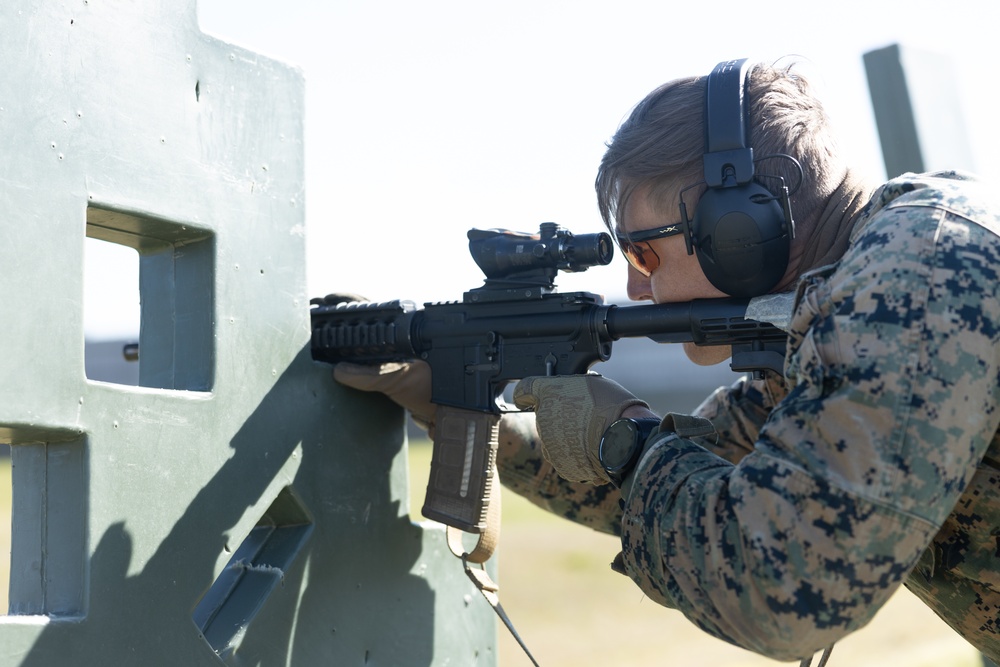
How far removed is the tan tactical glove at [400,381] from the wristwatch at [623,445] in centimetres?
87

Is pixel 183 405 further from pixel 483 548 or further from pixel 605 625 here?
pixel 605 625

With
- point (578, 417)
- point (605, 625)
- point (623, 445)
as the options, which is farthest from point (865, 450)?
point (605, 625)

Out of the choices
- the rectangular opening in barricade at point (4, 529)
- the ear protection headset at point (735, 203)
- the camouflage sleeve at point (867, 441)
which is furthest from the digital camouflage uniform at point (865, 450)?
the rectangular opening in barricade at point (4, 529)

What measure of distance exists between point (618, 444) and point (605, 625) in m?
9.42

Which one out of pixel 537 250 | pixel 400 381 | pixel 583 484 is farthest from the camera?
pixel 583 484

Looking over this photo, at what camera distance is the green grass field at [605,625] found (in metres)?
9.75

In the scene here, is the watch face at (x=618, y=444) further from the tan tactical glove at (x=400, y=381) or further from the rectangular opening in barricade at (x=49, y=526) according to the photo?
the rectangular opening in barricade at (x=49, y=526)

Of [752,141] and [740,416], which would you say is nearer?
[752,141]

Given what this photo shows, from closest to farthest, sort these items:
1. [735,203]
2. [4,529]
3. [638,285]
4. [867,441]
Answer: [867,441], [735,203], [638,285], [4,529]

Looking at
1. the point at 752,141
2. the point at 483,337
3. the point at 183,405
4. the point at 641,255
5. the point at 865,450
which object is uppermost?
the point at 752,141

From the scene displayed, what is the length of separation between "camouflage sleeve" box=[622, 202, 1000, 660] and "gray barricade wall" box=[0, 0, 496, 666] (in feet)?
4.25

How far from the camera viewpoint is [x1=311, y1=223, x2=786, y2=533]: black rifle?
9.53 feet

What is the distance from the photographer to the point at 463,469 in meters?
3.05

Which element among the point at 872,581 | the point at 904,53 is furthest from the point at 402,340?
the point at 904,53
